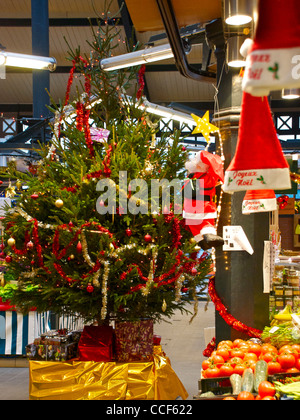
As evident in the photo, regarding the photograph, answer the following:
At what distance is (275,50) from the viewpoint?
1.37 metres

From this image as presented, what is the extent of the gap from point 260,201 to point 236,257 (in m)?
0.78

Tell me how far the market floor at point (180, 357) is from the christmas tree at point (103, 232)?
0.50m

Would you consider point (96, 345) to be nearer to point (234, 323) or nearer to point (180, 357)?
point (234, 323)

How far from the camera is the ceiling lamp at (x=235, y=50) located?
318cm

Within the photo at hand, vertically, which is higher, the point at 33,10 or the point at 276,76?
the point at 33,10

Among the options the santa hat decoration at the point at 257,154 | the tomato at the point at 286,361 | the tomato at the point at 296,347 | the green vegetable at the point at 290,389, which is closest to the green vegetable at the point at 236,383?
the green vegetable at the point at 290,389

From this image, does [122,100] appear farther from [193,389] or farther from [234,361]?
[193,389]

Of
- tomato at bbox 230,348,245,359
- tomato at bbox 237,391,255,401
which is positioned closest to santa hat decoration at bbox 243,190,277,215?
tomato at bbox 230,348,245,359

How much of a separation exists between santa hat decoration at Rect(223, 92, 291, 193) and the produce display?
110 cm

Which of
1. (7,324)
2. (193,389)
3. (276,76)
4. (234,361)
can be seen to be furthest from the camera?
(7,324)

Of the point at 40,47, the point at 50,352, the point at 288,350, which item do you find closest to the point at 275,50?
the point at 288,350

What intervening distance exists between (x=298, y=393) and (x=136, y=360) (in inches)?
83.1
